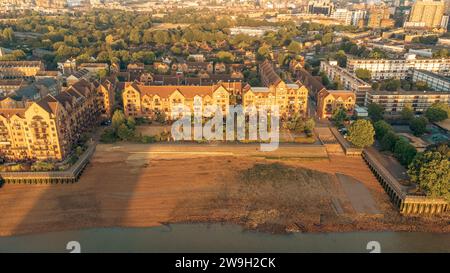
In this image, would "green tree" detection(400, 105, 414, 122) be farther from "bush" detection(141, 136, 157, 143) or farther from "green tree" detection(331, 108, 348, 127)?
"bush" detection(141, 136, 157, 143)

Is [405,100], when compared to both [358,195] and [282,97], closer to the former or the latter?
[282,97]

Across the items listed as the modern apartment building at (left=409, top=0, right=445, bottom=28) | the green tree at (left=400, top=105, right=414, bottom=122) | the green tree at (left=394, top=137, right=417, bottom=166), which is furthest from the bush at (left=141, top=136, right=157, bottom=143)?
the modern apartment building at (left=409, top=0, right=445, bottom=28)

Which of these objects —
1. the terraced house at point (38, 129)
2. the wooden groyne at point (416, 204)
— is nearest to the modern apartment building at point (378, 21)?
the wooden groyne at point (416, 204)

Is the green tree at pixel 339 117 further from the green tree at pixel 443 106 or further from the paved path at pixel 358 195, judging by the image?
the green tree at pixel 443 106

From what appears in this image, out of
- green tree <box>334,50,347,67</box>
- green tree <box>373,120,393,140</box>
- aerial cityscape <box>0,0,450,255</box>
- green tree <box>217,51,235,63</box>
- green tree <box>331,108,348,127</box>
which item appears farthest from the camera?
green tree <box>334,50,347,67</box>

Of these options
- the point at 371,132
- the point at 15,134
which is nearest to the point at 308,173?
the point at 371,132

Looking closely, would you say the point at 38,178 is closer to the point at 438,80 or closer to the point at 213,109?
the point at 213,109
